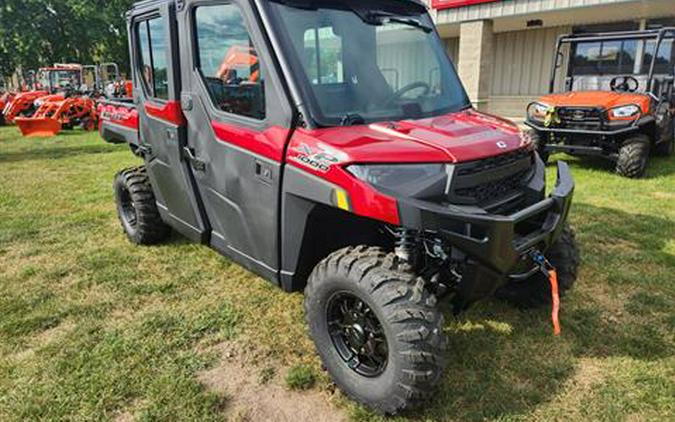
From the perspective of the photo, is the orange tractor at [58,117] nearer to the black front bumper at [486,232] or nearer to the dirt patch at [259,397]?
the dirt patch at [259,397]

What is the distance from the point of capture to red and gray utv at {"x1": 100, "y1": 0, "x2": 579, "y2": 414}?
2.29 m

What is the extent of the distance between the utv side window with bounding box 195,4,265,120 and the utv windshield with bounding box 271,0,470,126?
28 centimetres

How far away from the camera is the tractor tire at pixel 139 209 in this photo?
14.5 ft

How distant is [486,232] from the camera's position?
2.20m

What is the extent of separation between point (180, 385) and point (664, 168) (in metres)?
8.16

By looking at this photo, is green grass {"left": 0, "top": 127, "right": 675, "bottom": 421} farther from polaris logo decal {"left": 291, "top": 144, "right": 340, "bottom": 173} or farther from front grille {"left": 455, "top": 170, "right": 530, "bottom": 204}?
polaris logo decal {"left": 291, "top": 144, "right": 340, "bottom": 173}

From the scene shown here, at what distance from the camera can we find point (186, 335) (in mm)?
3209

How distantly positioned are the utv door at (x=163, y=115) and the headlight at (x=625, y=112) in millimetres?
6166

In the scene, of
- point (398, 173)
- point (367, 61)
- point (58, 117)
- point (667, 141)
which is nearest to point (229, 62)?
point (367, 61)

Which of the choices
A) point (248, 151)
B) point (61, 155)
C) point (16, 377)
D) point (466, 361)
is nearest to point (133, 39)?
point (248, 151)

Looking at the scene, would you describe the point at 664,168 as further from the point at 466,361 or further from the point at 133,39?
the point at 133,39

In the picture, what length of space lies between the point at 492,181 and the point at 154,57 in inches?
103

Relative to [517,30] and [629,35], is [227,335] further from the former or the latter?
[517,30]

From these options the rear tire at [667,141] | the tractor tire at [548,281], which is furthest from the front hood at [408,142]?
the rear tire at [667,141]
